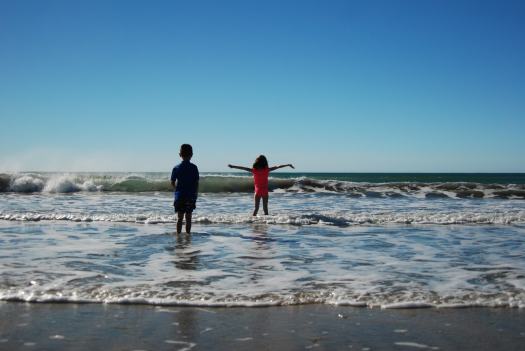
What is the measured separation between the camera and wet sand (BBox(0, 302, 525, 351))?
3307 millimetres

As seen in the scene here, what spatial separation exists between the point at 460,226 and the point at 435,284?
6693 mm

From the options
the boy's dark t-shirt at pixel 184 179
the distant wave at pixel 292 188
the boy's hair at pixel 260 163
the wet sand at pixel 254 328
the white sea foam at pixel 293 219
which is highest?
the boy's hair at pixel 260 163

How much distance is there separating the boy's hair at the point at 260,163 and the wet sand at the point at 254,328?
875cm

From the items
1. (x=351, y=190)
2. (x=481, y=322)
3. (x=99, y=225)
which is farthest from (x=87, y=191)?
(x=481, y=322)

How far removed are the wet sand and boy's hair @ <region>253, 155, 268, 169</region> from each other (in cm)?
875

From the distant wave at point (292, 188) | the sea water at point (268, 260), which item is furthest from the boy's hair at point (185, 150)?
the distant wave at point (292, 188)

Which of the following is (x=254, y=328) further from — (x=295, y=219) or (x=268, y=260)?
(x=295, y=219)

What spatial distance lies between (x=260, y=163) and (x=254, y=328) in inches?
371

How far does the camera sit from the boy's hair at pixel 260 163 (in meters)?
13.0

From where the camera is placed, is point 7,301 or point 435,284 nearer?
point 7,301

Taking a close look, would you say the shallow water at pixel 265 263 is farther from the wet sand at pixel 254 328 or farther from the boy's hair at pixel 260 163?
the boy's hair at pixel 260 163

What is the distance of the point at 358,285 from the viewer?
5164mm

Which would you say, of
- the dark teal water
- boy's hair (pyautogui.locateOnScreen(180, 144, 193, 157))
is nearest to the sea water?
boy's hair (pyautogui.locateOnScreen(180, 144, 193, 157))

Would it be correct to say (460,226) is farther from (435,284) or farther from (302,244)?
(435,284)
